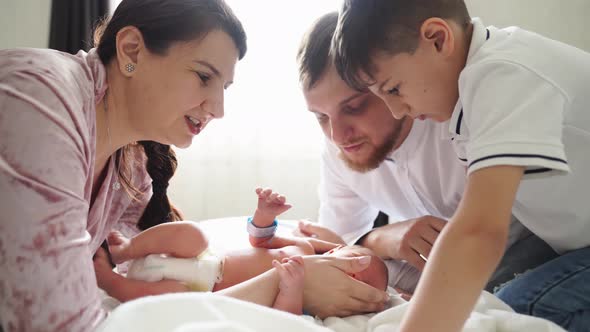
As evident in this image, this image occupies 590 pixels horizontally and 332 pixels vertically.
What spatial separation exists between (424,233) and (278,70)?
5.60 feet

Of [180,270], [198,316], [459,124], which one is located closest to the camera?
[198,316]

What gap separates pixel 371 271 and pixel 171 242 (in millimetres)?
575

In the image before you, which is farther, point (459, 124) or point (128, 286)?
point (128, 286)

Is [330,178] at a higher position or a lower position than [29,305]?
lower

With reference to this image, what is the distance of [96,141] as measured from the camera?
1.19 metres

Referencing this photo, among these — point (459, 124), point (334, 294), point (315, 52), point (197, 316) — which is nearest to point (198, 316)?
point (197, 316)

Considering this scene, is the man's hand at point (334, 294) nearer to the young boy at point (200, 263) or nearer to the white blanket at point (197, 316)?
the young boy at point (200, 263)

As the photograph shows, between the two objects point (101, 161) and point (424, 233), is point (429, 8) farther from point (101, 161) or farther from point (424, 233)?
point (101, 161)

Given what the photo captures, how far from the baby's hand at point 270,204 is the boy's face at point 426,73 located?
1.90ft

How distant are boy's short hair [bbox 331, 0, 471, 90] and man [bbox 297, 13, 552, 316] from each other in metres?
0.28

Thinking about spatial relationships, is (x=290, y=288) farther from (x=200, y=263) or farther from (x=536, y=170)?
(x=536, y=170)

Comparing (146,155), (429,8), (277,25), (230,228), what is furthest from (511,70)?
(277,25)

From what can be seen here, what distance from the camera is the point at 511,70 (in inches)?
36.1

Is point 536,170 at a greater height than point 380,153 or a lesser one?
greater
